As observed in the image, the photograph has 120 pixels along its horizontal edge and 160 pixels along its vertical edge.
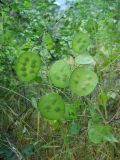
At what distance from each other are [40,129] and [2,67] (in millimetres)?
428

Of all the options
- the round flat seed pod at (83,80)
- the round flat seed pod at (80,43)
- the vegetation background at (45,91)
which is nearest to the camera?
the round flat seed pod at (83,80)

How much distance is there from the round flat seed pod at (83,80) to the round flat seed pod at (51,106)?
0.11ft

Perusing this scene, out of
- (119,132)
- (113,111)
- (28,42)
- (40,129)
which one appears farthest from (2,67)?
(119,132)

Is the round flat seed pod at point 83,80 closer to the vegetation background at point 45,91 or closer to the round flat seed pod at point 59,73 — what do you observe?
the round flat seed pod at point 59,73

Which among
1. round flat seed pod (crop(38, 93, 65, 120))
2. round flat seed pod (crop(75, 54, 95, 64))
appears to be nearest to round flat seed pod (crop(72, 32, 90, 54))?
round flat seed pod (crop(75, 54, 95, 64))

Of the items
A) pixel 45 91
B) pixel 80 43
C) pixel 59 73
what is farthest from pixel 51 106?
pixel 45 91

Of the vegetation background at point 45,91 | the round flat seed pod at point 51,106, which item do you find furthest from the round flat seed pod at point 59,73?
the vegetation background at point 45,91

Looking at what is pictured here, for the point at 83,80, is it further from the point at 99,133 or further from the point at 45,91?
the point at 45,91

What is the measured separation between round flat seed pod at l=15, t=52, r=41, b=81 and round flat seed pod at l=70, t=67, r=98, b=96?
67 mm

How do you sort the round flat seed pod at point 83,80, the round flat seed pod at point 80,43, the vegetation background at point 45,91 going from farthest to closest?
the vegetation background at point 45,91 < the round flat seed pod at point 80,43 < the round flat seed pod at point 83,80

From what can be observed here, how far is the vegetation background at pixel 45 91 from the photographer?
968mm

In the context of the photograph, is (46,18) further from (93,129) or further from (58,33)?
(93,129)

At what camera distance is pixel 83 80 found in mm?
560

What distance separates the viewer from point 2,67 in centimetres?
153
